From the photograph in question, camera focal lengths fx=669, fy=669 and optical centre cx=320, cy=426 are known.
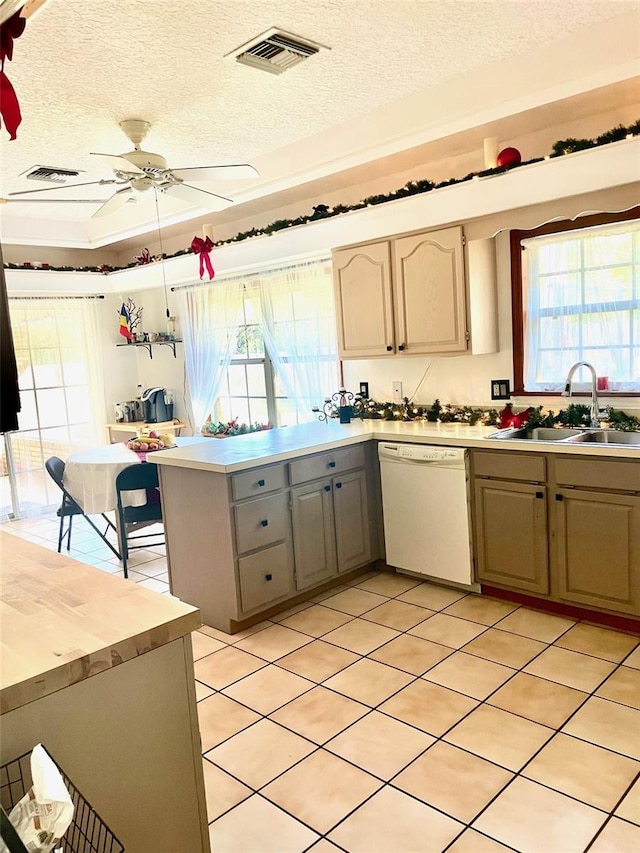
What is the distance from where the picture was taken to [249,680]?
3014 millimetres

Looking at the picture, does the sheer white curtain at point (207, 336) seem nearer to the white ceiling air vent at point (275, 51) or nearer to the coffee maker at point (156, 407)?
the coffee maker at point (156, 407)

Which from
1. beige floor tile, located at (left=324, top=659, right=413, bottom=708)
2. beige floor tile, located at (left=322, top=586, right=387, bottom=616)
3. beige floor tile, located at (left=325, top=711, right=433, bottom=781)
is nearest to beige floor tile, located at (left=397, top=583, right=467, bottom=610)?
beige floor tile, located at (left=322, top=586, right=387, bottom=616)

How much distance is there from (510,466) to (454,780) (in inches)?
65.3

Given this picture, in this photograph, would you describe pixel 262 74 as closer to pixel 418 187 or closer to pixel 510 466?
pixel 418 187

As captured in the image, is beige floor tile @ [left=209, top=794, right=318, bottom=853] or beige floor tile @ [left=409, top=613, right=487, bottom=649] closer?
beige floor tile @ [left=209, top=794, right=318, bottom=853]

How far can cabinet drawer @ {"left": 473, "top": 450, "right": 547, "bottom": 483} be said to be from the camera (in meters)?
3.37

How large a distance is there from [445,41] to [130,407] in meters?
5.03

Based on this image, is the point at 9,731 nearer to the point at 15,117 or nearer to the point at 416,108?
the point at 15,117

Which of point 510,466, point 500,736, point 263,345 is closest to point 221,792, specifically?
point 500,736

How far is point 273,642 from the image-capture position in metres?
3.38

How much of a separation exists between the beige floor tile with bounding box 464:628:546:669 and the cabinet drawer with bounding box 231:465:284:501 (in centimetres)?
127

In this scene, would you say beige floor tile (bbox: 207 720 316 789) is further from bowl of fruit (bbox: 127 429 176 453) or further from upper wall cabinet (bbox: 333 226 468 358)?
bowl of fruit (bbox: 127 429 176 453)

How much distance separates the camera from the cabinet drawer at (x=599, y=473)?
3059mm

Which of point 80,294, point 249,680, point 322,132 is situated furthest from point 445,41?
point 80,294
